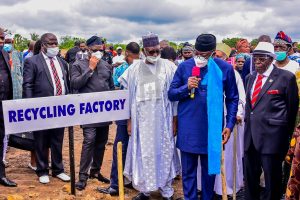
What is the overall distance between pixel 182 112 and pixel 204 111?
0.27 meters

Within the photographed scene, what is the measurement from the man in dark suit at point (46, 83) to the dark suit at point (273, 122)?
279 centimetres

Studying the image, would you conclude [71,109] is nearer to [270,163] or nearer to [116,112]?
[116,112]

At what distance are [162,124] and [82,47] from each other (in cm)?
776

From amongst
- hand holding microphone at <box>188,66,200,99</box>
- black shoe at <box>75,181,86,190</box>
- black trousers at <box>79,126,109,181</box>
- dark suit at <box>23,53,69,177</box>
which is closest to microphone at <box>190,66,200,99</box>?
hand holding microphone at <box>188,66,200,99</box>

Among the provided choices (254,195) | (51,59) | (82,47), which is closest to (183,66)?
(254,195)

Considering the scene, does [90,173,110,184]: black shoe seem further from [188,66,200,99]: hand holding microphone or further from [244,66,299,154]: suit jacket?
[244,66,299,154]: suit jacket

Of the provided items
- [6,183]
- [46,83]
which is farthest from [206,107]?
[6,183]

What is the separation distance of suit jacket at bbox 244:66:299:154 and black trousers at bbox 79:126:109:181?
89.0 inches

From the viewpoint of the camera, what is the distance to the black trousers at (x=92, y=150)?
17.8ft

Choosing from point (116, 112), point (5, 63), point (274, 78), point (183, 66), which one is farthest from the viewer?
point (5, 63)

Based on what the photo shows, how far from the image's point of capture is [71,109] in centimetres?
466

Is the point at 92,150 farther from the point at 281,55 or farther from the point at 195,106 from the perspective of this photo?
the point at 281,55

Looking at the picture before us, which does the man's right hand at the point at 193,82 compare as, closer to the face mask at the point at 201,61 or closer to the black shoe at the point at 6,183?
the face mask at the point at 201,61

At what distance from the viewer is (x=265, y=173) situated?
14.0 ft
